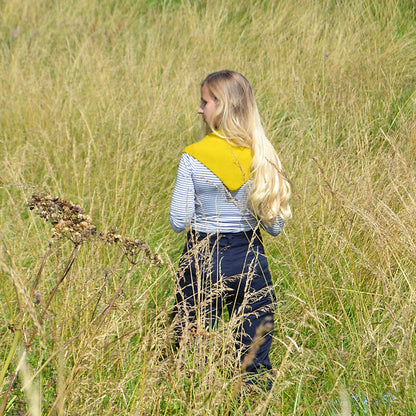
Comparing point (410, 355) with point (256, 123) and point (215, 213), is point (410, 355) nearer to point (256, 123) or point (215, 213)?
point (215, 213)

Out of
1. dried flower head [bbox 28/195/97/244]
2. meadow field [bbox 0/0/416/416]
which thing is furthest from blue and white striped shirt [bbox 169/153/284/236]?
dried flower head [bbox 28/195/97/244]

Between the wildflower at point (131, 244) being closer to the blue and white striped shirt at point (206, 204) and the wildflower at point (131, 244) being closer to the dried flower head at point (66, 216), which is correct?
the dried flower head at point (66, 216)

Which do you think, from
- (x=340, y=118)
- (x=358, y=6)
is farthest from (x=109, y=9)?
(x=340, y=118)

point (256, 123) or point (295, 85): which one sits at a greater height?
point (256, 123)

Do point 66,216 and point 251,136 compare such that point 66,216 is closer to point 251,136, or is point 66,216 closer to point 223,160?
point 223,160

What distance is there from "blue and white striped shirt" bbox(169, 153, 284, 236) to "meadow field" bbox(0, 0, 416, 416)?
0.21 metres

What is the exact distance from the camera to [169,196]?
3.51m

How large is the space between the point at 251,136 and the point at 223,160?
7.6 inches

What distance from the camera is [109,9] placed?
6867 mm

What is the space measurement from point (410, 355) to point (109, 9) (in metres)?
6.26

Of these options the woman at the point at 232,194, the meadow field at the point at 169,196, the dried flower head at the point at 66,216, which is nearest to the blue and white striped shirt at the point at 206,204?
the woman at the point at 232,194

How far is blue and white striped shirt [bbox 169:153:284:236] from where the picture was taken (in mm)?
2281

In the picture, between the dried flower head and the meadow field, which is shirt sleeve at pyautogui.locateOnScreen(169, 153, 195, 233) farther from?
the dried flower head

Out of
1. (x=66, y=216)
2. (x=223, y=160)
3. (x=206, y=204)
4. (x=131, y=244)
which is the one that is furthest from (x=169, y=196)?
(x=66, y=216)
